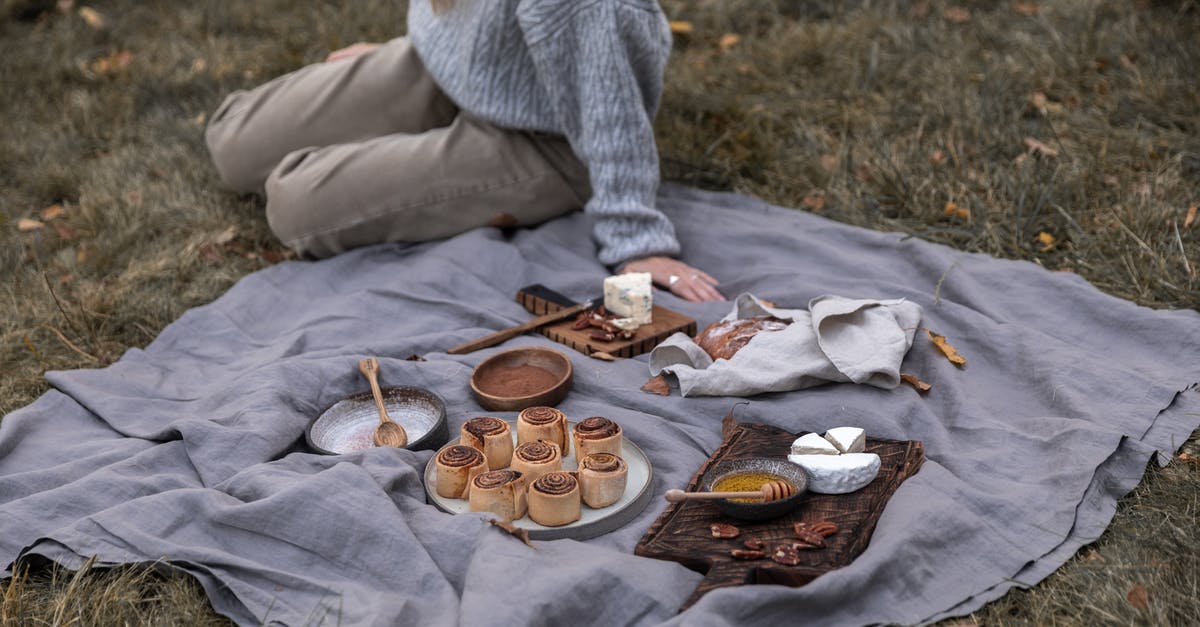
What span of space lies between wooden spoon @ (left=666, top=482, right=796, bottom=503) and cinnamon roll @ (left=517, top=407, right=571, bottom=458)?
336 millimetres

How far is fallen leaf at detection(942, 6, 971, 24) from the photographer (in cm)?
508

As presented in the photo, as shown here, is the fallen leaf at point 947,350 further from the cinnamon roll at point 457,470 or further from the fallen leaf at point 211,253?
the fallen leaf at point 211,253

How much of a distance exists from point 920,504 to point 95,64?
4.99 metres

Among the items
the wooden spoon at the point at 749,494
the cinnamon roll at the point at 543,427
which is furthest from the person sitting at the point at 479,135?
the wooden spoon at the point at 749,494

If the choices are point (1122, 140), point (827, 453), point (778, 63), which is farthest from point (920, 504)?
point (778, 63)

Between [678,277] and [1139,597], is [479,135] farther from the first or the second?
[1139,597]

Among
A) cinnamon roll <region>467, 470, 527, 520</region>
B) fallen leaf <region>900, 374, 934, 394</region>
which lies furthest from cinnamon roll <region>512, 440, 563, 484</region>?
fallen leaf <region>900, 374, 934, 394</region>

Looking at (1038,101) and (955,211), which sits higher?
(1038,101)

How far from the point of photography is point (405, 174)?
359 cm

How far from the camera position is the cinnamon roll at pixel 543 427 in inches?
93.0

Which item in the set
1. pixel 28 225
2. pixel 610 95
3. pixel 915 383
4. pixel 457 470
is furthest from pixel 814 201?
pixel 28 225

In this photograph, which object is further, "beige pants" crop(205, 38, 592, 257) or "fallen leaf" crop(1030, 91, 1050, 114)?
"fallen leaf" crop(1030, 91, 1050, 114)

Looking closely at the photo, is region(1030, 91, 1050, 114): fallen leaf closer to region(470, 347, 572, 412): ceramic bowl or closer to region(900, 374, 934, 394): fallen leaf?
region(900, 374, 934, 394): fallen leaf

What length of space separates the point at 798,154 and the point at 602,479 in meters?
2.40
